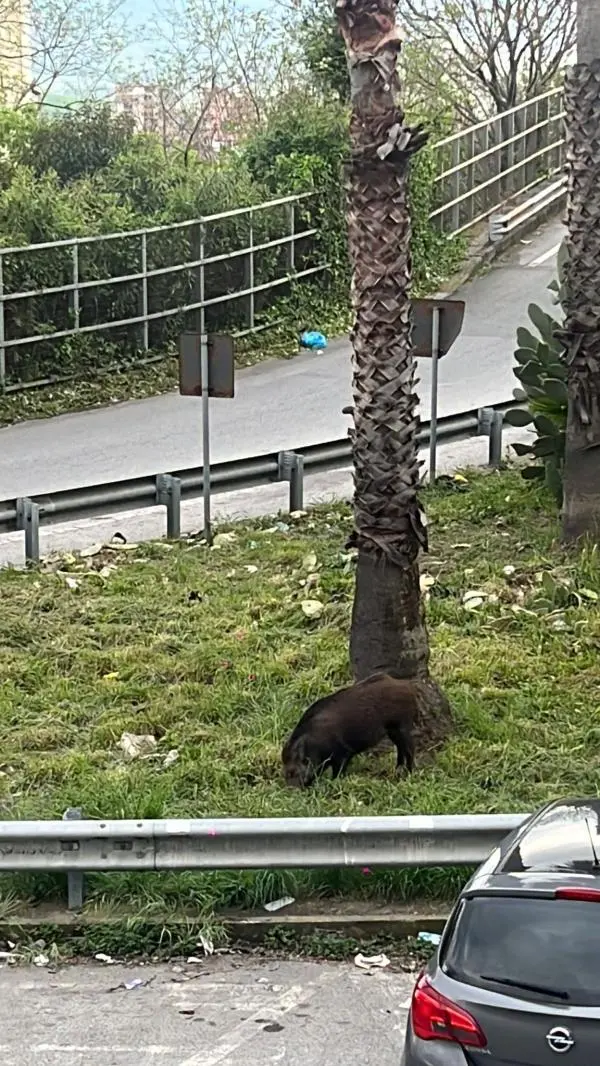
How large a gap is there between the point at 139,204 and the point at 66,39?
12938mm

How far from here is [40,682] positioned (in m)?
8.91

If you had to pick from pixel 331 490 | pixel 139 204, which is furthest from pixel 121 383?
pixel 331 490

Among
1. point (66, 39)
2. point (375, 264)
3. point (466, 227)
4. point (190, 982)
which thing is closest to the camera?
point (190, 982)

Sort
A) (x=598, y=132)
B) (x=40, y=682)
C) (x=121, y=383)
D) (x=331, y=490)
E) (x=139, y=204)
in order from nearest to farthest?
(x=40, y=682)
(x=598, y=132)
(x=331, y=490)
(x=121, y=383)
(x=139, y=204)

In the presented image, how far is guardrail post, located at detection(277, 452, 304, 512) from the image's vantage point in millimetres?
12938

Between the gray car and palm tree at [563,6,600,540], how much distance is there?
272 inches

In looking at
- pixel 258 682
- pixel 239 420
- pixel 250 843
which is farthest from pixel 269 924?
pixel 239 420

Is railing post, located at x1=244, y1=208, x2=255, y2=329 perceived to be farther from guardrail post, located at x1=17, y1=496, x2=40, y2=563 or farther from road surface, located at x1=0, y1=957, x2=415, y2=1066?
road surface, located at x1=0, y1=957, x2=415, y2=1066

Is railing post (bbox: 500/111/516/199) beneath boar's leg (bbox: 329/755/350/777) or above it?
above

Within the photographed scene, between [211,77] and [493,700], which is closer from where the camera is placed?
[493,700]

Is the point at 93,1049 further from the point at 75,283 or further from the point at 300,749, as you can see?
the point at 75,283

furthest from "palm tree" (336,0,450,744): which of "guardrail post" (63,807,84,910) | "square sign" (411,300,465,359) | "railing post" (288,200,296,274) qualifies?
"railing post" (288,200,296,274)

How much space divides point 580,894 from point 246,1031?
197cm

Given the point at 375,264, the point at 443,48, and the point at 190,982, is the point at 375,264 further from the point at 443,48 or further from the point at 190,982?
the point at 443,48
